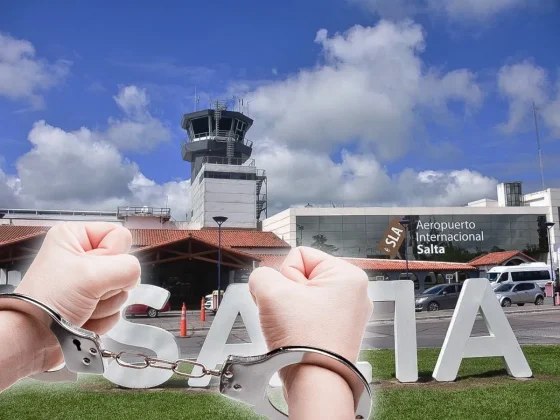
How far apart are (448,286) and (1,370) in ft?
97.5

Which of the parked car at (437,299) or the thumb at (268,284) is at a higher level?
the thumb at (268,284)

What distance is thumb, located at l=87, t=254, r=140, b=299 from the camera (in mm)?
859

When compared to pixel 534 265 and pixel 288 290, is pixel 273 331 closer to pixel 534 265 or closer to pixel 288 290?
pixel 288 290

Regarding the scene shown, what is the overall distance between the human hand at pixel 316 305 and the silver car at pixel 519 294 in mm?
30683

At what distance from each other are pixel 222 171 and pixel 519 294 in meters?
46.7

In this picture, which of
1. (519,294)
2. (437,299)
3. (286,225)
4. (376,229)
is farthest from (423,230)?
(437,299)

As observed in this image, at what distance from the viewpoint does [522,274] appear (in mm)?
36719

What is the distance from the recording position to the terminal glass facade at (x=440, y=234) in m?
56.8

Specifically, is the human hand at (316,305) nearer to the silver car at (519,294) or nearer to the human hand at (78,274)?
the human hand at (78,274)

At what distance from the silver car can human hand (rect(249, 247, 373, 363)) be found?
30.7m

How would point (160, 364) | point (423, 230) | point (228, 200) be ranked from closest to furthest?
point (160, 364) < point (423, 230) < point (228, 200)

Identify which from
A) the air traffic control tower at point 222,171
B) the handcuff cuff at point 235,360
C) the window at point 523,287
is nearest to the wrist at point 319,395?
the handcuff cuff at point 235,360

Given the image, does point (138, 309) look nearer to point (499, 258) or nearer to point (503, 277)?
point (503, 277)

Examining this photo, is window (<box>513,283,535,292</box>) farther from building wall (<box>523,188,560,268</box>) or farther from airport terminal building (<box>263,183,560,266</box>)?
building wall (<box>523,188,560,268</box>)
